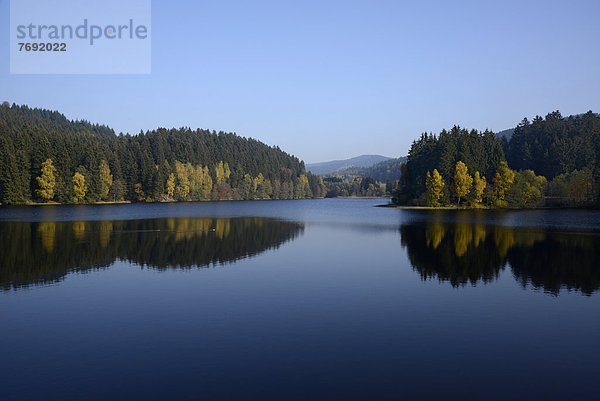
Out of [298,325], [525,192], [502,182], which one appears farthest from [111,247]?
[525,192]

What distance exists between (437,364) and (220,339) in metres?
8.81

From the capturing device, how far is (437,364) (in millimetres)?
15258

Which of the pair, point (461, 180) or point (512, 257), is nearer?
point (512, 257)

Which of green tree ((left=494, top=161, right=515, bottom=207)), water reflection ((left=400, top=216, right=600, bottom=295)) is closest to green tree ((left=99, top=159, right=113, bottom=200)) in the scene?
water reflection ((left=400, top=216, right=600, bottom=295))

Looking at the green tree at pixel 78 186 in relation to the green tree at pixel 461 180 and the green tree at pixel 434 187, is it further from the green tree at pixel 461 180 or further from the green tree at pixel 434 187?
the green tree at pixel 461 180

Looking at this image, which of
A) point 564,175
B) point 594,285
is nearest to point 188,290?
point 594,285

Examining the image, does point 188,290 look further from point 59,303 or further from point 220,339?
point 220,339

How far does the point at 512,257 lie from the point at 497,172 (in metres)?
104

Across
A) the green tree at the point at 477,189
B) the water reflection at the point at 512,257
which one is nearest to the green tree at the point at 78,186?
the water reflection at the point at 512,257

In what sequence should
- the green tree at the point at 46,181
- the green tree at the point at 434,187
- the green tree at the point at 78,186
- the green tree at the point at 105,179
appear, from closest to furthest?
the green tree at the point at 434,187 < the green tree at the point at 46,181 < the green tree at the point at 78,186 < the green tree at the point at 105,179

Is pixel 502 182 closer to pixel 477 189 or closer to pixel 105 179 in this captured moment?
pixel 477 189

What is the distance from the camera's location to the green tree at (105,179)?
157875 millimetres

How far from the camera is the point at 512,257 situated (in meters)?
39.1

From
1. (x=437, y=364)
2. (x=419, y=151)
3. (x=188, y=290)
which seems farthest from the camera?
(x=419, y=151)
